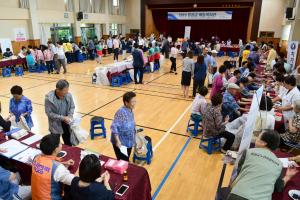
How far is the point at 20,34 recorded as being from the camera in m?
13.4

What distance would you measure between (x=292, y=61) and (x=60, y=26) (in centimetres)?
1417

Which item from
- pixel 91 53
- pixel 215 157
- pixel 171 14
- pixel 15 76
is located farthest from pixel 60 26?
pixel 215 157

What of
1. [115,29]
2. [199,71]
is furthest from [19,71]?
[115,29]

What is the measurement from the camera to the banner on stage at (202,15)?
65.0ft

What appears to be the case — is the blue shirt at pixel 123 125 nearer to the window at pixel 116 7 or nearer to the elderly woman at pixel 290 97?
the elderly woman at pixel 290 97

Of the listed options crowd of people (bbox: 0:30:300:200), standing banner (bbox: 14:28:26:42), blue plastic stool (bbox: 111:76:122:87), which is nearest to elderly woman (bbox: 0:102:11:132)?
crowd of people (bbox: 0:30:300:200)

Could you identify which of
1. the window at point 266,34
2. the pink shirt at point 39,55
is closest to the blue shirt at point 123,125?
the pink shirt at point 39,55

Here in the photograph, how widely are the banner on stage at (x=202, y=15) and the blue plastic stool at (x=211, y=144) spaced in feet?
58.1

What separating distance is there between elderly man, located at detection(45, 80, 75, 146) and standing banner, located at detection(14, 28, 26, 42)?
39.8 feet

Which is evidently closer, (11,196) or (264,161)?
(264,161)

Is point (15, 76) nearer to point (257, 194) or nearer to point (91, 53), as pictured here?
point (91, 53)

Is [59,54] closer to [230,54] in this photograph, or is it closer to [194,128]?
[194,128]

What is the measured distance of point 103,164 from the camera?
265 cm

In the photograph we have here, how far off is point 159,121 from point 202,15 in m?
17.1
